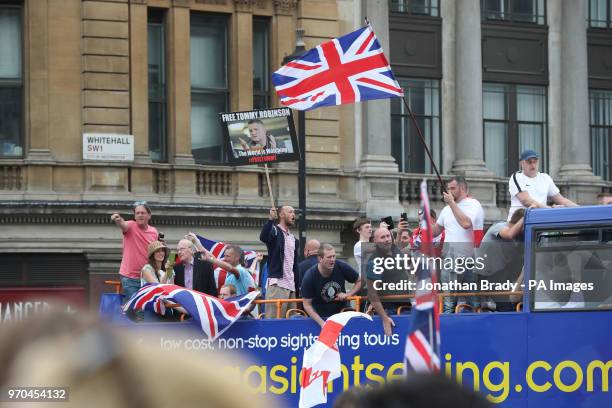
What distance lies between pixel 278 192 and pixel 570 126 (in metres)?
Answer: 7.34

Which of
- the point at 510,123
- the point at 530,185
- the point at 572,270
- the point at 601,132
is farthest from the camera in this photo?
the point at 601,132

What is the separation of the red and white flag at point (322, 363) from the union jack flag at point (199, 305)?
→ 2.61ft

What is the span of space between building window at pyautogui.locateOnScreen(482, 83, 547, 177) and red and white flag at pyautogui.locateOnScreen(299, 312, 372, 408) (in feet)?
57.0

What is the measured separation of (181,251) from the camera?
1448cm

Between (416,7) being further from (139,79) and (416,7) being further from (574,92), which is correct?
(139,79)

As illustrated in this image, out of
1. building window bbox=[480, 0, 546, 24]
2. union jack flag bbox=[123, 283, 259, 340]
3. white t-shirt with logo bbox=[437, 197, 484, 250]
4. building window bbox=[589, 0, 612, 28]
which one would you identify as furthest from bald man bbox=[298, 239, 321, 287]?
building window bbox=[589, 0, 612, 28]

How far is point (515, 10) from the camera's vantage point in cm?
3059

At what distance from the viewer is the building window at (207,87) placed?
27.1m

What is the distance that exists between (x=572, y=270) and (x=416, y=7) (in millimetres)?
17302

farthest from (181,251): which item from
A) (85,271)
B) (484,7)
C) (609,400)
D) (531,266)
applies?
(484,7)

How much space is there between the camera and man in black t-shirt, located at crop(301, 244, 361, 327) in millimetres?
13586

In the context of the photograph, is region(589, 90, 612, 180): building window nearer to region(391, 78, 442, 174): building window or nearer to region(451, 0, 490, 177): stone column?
region(451, 0, 490, 177): stone column

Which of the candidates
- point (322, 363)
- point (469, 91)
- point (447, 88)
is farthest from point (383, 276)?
point (447, 88)

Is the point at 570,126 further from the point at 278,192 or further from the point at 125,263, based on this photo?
the point at 125,263
